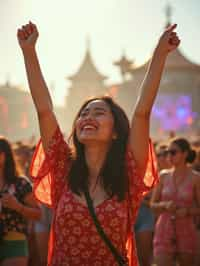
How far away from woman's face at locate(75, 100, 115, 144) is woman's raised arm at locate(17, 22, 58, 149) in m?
0.14

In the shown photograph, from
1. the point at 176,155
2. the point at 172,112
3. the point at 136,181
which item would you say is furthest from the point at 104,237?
the point at 172,112

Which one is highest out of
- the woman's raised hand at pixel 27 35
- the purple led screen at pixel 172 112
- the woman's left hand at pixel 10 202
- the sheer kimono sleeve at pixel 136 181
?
the purple led screen at pixel 172 112

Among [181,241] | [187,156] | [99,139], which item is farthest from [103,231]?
[187,156]

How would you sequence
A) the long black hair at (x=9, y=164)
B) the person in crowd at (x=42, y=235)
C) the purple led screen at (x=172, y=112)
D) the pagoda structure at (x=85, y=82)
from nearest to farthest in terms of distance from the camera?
1. the long black hair at (x=9, y=164)
2. the person in crowd at (x=42, y=235)
3. the purple led screen at (x=172, y=112)
4. the pagoda structure at (x=85, y=82)

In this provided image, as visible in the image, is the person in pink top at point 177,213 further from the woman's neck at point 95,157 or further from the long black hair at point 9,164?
the woman's neck at point 95,157

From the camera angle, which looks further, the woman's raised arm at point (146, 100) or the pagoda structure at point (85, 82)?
the pagoda structure at point (85, 82)

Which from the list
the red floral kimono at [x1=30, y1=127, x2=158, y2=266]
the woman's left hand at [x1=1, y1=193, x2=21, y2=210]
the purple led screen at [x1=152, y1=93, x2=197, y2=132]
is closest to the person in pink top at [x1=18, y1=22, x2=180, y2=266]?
the red floral kimono at [x1=30, y1=127, x2=158, y2=266]

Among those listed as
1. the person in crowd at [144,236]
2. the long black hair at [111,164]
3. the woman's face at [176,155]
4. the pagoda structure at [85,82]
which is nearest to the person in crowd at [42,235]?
the person in crowd at [144,236]

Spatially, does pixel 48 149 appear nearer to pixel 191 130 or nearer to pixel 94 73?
pixel 191 130

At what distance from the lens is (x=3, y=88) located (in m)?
76.6

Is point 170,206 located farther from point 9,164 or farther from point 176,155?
point 9,164

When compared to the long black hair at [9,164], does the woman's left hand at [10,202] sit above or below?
below

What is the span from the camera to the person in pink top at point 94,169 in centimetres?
272

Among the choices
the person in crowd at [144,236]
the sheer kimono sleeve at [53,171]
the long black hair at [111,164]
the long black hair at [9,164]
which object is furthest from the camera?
the person in crowd at [144,236]
